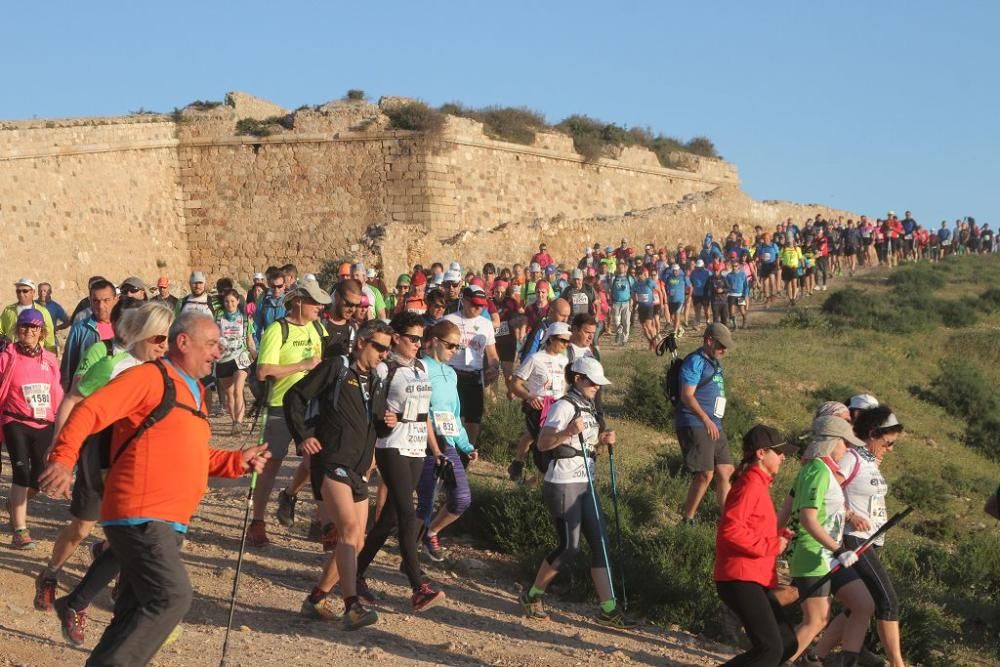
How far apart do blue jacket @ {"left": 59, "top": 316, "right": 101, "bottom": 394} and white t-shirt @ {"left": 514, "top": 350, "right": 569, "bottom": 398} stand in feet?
10.1

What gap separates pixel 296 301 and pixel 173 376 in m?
3.61

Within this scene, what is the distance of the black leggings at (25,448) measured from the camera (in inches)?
332

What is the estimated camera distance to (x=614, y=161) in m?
42.6

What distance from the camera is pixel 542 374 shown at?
9664 millimetres

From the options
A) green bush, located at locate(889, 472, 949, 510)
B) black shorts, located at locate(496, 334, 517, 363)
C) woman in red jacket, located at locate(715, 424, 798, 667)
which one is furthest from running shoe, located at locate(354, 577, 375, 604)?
green bush, located at locate(889, 472, 949, 510)

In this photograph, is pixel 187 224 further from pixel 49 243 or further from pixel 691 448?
pixel 691 448

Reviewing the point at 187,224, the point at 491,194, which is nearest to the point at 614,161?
the point at 491,194

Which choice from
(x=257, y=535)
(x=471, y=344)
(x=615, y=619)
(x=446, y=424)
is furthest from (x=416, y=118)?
(x=615, y=619)

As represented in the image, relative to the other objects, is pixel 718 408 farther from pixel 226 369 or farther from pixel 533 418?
pixel 226 369

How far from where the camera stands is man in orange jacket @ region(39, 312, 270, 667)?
4.95m

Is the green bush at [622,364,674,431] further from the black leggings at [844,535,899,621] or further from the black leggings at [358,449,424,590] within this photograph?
the black leggings at [844,535,899,621]

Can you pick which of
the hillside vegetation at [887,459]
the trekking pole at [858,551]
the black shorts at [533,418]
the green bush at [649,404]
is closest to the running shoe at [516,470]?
the hillside vegetation at [887,459]

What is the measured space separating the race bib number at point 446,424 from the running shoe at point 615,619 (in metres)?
1.53

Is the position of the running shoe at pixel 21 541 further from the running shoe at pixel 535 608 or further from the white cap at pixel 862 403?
the white cap at pixel 862 403
